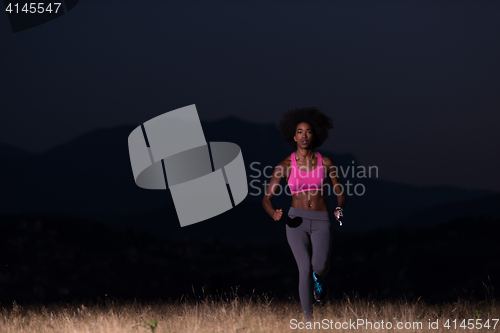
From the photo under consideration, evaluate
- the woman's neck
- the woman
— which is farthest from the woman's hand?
the woman's neck

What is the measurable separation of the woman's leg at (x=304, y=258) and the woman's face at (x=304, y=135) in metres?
1.04

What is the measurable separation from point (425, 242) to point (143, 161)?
960cm

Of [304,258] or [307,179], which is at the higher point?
[307,179]

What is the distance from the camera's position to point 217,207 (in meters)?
9.75

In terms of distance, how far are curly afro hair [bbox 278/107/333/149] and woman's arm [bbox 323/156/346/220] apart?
343 mm

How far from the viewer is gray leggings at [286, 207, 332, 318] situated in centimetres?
667

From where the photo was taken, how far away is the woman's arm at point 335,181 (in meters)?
6.86

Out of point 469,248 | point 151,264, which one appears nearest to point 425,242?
point 469,248

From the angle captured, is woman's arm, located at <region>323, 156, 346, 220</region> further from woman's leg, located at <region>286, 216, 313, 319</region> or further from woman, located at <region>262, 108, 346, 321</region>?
woman's leg, located at <region>286, 216, 313, 319</region>

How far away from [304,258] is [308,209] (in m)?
0.66

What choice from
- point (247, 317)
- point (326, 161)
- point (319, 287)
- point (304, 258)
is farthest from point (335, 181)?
point (247, 317)

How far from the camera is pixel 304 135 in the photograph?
6.77 m

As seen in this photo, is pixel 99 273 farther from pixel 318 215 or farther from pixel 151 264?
pixel 318 215

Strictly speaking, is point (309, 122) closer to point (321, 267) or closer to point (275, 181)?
point (275, 181)
